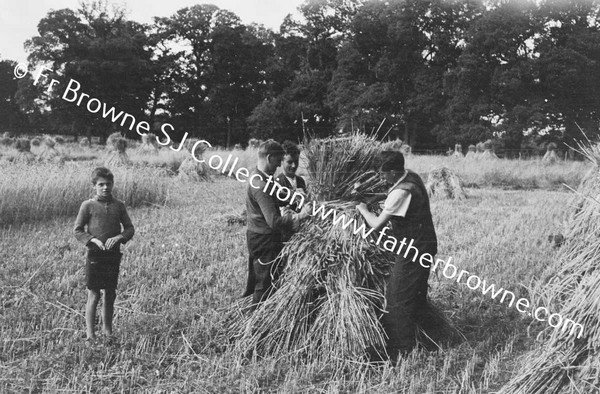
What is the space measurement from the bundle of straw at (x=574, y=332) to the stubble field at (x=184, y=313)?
0.69 m

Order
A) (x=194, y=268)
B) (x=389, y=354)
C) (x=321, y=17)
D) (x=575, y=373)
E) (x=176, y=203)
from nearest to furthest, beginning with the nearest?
(x=575, y=373) → (x=389, y=354) → (x=194, y=268) → (x=176, y=203) → (x=321, y=17)

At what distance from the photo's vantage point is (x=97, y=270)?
387 centimetres

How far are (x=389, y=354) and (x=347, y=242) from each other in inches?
37.4

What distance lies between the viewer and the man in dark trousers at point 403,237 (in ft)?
12.4

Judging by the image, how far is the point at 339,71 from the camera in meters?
41.6

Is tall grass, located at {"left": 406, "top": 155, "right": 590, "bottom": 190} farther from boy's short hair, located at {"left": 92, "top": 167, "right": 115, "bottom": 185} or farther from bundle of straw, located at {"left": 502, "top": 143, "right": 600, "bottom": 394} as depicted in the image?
boy's short hair, located at {"left": 92, "top": 167, "right": 115, "bottom": 185}

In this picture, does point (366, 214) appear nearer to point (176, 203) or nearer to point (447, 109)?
point (176, 203)

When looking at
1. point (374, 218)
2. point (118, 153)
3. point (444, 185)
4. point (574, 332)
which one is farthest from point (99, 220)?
point (118, 153)

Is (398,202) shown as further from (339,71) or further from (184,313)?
(339,71)

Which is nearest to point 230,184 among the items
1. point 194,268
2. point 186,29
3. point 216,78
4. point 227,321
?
point 194,268

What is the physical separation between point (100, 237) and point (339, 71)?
130 feet

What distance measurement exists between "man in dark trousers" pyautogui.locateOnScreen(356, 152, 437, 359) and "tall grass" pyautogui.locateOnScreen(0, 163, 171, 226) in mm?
7139

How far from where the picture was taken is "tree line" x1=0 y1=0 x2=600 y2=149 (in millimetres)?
35750

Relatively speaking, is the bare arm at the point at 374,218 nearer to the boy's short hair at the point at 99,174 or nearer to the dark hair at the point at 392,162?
the dark hair at the point at 392,162
